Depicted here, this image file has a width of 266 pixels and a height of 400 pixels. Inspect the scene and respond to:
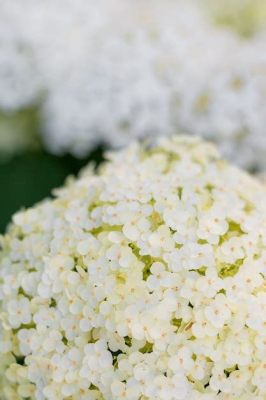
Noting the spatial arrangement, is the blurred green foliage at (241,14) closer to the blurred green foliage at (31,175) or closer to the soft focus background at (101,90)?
the soft focus background at (101,90)

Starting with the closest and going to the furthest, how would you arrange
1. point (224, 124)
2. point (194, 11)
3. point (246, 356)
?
1. point (246, 356)
2. point (224, 124)
3. point (194, 11)

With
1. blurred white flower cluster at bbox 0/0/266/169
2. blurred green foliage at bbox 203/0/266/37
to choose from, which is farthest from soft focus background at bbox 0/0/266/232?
blurred green foliage at bbox 203/0/266/37

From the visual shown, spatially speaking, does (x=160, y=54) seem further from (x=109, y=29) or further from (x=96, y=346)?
(x=96, y=346)

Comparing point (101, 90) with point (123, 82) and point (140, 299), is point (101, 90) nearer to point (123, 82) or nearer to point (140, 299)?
point (123, 82)

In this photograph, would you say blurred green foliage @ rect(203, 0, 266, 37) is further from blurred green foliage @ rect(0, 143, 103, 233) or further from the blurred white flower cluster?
blurred green foliage @ rect(0, 143, 103, 233)

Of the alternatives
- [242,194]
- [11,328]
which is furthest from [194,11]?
[11,328]

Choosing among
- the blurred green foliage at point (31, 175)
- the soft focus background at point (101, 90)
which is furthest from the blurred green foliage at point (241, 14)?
the blurred green foliage at point (31, 175)

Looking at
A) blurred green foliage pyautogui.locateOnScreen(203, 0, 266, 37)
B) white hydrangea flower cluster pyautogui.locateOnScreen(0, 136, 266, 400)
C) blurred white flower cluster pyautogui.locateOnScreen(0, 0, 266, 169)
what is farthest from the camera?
blurred green foliage pyautogui.locateOnScreen(203, 0, 266, 37)
